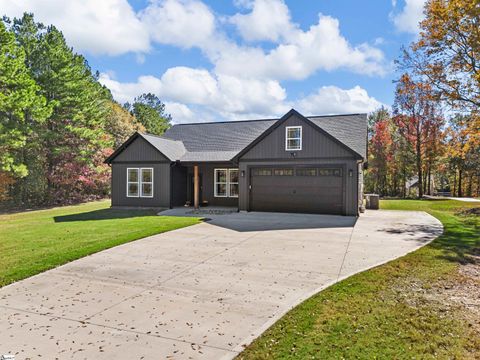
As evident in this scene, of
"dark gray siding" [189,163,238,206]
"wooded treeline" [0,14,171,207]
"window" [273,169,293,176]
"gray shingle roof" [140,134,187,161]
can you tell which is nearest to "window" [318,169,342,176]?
"window" [273,169,293,176]

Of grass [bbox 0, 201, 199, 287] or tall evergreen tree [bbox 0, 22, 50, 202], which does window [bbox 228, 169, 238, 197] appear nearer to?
grass [bbox 0, 201, 199, 287]

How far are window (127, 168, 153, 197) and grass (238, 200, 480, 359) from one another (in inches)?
578

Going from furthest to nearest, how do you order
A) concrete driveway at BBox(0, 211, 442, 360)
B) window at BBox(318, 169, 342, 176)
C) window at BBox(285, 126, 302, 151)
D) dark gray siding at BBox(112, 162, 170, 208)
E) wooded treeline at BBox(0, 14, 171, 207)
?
wooded treeline at BBox(0, 14, 171, 207) → dark gray siding at BBox(112, 162, 170, 208) → window at BBox(285, 126, 302, 151) → window at BBox(318, 169, 342, 176) → concrete driveway at BBox(0, 211, 442, 360)

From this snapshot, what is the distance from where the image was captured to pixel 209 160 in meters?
18.4

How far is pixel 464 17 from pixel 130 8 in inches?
580

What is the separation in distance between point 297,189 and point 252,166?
8.26ft

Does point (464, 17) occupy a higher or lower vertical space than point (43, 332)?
higher

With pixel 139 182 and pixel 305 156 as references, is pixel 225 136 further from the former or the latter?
pixel 305 156

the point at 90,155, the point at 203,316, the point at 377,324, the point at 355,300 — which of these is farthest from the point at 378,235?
the point at 90,155

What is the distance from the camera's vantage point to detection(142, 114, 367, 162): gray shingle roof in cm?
1759

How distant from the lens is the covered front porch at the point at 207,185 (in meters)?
19.0

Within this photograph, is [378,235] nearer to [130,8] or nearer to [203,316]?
[203,316]

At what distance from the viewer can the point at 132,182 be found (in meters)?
19.3

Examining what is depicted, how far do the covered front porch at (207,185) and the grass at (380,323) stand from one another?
13.0 meters
